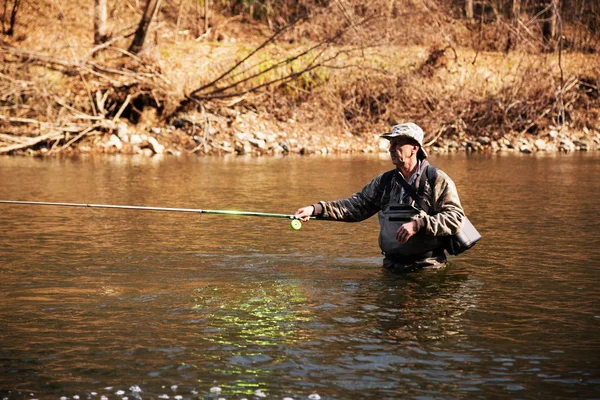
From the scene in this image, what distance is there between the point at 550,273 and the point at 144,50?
18.0 m

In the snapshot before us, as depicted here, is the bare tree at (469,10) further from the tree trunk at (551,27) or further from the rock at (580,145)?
the rock at (580,145)

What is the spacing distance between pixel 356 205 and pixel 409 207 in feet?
1.79

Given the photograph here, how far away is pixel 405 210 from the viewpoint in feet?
24.3


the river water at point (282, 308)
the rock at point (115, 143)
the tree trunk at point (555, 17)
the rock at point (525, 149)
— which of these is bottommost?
the river water at point (282, 308)

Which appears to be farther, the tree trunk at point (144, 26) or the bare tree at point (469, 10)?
the bare tree at point (469, 10)

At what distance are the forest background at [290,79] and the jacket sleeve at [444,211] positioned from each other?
16.2 metres

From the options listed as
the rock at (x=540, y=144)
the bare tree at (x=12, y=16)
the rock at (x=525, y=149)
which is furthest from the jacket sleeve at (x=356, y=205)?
the bare tree at (x=12, y=16)

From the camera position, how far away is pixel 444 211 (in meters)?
7.27

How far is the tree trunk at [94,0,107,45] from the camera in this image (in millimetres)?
25430

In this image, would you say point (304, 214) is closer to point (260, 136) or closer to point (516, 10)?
point (260, 136)

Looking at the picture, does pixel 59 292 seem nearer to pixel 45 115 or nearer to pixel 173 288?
pixel 173 288

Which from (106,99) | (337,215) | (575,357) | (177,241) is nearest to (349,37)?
(106,99)

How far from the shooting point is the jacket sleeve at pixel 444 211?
23.4 feet

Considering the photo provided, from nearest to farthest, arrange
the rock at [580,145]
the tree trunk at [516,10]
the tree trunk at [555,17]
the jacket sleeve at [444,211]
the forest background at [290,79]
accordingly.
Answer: the jacket sleeve at [444,211] < the forest background at [290,79] < the tree trunk at [555,17] < the rock at [580,145] < the tree trunk at [516,10]
